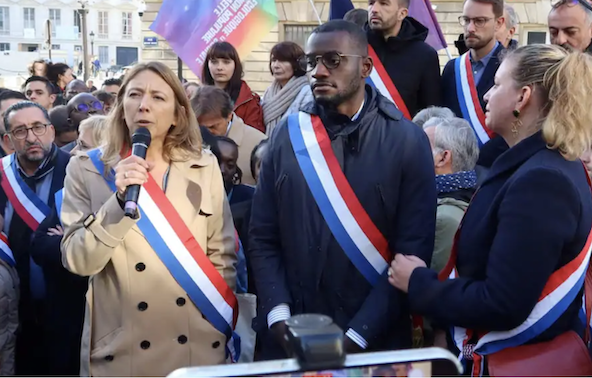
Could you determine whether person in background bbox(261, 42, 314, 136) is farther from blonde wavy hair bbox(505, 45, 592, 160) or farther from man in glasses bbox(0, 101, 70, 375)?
blonde wavy hair bbox(505, 45, 592, 160)

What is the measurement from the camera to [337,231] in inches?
104

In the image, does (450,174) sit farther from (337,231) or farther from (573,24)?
(573,24)

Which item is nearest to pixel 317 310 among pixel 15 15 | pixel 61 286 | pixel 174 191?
pixel 174 191

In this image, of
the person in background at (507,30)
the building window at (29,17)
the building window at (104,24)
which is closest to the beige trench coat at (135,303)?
the person in background at (507,30)

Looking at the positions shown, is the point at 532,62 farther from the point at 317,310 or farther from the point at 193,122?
the point at 193,122

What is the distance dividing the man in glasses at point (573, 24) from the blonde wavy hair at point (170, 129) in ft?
7.70

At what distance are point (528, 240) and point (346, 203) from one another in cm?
73

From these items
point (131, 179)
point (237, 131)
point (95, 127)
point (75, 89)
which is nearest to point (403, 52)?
point (237, 131)

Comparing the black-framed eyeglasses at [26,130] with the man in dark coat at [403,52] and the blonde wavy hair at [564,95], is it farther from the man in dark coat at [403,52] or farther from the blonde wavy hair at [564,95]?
the blonde wavy hair at [564,95]

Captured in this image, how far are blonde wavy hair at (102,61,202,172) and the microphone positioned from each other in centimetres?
19

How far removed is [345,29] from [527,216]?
1029 mm

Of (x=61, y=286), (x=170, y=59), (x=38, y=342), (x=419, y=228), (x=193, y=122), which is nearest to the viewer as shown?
(x=419, y=228)

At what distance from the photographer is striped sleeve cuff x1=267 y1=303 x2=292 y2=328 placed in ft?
8.61

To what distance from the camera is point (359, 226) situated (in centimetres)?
265
